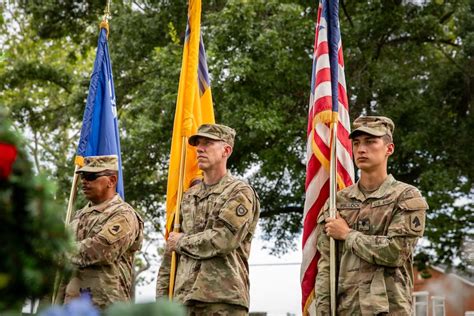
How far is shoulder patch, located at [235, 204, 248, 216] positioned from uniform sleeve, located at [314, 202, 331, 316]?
1.41 feet

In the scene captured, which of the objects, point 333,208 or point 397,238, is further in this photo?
point 333,208

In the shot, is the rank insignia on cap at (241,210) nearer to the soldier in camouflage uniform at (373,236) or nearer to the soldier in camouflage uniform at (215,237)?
the soldier in camouflage uniform at (215,237)

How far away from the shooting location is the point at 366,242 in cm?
413

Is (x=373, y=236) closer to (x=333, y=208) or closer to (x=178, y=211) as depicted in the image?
(x=333, y=208)

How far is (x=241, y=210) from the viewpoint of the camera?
15.2 ft

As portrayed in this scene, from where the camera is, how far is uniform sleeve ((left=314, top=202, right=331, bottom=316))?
14.4ft

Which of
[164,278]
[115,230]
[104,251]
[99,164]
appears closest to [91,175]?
[99,164]

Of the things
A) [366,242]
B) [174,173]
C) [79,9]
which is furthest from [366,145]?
[79,9]

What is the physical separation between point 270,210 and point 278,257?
1116 mm

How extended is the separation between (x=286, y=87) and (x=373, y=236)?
27.4 ft

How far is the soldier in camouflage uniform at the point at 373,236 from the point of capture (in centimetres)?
411

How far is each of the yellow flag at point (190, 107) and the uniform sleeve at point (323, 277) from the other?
1.39m

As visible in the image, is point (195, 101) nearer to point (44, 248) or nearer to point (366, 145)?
point (366, 145)

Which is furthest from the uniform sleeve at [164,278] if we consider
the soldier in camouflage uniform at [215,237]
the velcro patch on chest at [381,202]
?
the velcro patch on chest at [381,202]
